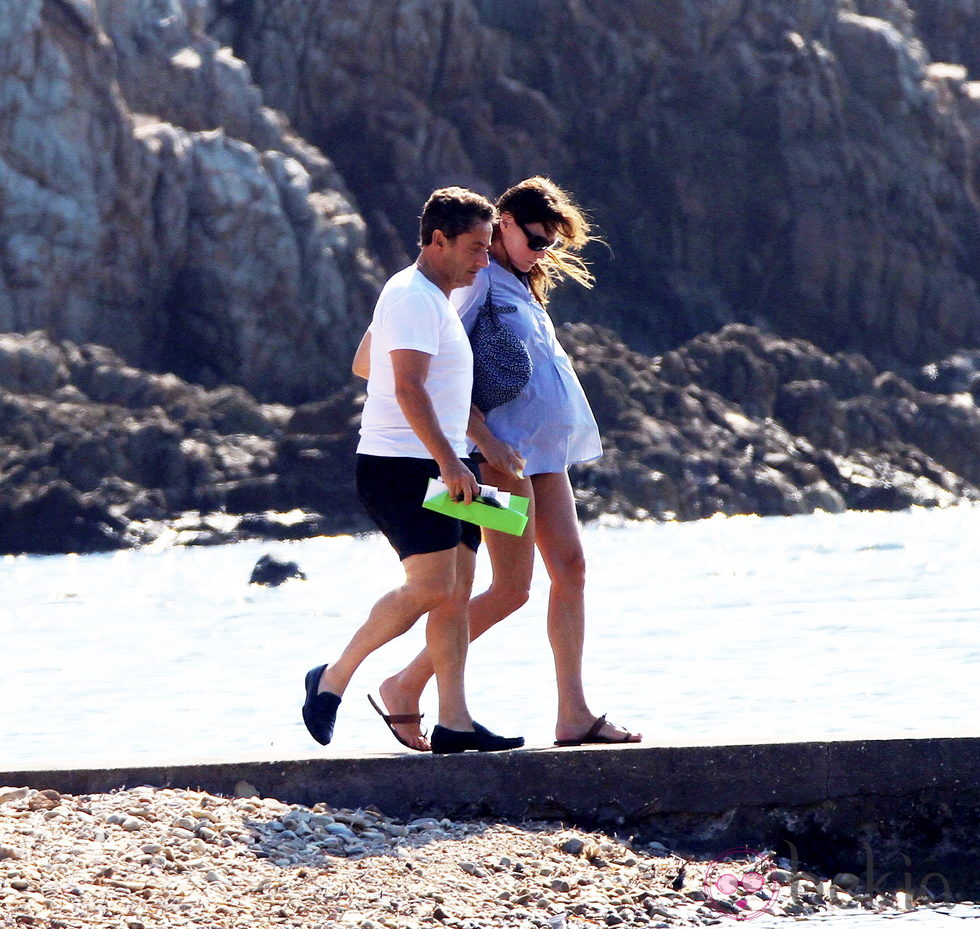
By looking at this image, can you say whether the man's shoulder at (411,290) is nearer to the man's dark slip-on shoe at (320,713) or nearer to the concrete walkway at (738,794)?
the man's dark slip-on shoe at (320,713)

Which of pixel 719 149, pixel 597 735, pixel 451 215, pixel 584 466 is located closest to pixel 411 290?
pixel 451 215

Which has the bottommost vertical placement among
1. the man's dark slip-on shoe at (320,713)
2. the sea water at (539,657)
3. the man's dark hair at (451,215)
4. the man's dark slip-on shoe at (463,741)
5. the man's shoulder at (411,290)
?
the sea water at (539,657)

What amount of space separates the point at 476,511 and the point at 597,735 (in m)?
0.96

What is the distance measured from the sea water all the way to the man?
45 centimetres

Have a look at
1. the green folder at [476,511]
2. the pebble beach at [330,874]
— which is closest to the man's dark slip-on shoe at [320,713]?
the pebble beach at [330,874]

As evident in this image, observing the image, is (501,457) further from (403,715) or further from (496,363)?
(403,715)

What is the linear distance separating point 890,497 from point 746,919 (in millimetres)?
64684

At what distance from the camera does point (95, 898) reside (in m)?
4.27

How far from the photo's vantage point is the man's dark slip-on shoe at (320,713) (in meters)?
5.43

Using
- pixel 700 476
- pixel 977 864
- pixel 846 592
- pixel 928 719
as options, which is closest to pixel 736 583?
pixel 846 592

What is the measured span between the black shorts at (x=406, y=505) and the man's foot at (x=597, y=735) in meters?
0.79

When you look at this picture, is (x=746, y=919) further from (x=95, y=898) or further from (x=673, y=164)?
(x=673, y=164)

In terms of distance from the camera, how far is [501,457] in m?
5.68

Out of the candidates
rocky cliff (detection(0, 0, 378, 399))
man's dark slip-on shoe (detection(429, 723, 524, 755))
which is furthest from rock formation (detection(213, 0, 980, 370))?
man's dark slip-on shoe (detection(429, 723, 524, 755))
